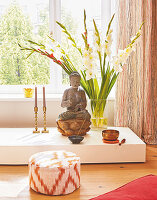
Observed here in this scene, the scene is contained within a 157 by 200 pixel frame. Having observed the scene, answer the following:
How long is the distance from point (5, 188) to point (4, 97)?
1269 millimetres

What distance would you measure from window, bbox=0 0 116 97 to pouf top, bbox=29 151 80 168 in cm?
131

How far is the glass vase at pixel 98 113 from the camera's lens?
8.30 ft

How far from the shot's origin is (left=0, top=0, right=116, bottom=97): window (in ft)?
9.89

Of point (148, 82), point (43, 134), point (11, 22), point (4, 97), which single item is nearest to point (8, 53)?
point (11, 22)

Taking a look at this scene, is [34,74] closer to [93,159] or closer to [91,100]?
[91,100]

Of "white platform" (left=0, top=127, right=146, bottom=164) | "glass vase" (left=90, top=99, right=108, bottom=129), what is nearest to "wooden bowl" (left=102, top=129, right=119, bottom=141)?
"white platform" (left=0, top=127, right=146, bottom=164)

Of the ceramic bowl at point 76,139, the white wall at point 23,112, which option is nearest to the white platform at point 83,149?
the ceramic bowl at point 76,139

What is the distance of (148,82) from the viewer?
2684 millimetres

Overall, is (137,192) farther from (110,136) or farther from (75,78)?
(75,78)

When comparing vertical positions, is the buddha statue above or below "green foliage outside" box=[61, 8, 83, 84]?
below

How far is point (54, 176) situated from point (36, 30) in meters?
1.87

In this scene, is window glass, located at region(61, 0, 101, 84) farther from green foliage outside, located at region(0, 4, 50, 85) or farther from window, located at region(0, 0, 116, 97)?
green foliage outside, located at region(0, 4, 50, 85)

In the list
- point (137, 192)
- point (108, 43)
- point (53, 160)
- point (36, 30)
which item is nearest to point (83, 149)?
point (53, 160)

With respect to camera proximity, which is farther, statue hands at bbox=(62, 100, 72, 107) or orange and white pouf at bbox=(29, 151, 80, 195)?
statue hands at bbox=(62, 100, 72, 107)
